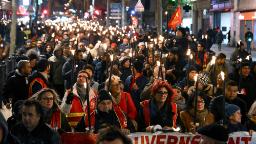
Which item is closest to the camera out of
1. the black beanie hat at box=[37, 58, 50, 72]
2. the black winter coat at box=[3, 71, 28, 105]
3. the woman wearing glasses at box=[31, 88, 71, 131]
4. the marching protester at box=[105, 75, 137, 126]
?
the woman wearing glasses at box=[31, 88, 71, 131]

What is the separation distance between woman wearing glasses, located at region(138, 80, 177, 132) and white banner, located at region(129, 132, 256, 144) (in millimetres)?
820

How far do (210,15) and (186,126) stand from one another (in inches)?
2074

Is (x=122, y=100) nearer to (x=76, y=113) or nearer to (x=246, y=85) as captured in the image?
(x=76, y=113)

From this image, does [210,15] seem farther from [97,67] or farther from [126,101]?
[126,101]

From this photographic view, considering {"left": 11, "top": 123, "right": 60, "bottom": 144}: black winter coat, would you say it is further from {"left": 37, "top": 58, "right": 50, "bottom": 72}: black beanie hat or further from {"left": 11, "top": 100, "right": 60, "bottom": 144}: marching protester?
{"left": 37, "top": 58, "right": 50, "bottom": 72}: black beanie hat

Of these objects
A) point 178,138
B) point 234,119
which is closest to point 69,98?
point 178,138

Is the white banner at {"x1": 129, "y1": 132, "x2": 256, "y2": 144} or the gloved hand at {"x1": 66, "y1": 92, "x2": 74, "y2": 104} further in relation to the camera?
the gloved hand at {"x1": 66, "y1": 92, "x2": 74, "y2": 104}

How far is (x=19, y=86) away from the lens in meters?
10.1

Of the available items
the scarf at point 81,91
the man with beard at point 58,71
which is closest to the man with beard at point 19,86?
the scarf at point 81,91

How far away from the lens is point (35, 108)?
5.84 meters

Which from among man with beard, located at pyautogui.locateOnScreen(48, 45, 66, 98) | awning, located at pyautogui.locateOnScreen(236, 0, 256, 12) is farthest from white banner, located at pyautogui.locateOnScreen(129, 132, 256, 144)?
awning, located at pyautogui.locateOnScreen(236, 0, 256, 12)

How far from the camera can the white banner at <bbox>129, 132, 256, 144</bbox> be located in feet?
22.2

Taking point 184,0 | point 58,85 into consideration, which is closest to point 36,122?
point 58,85

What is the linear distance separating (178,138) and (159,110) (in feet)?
3.65
